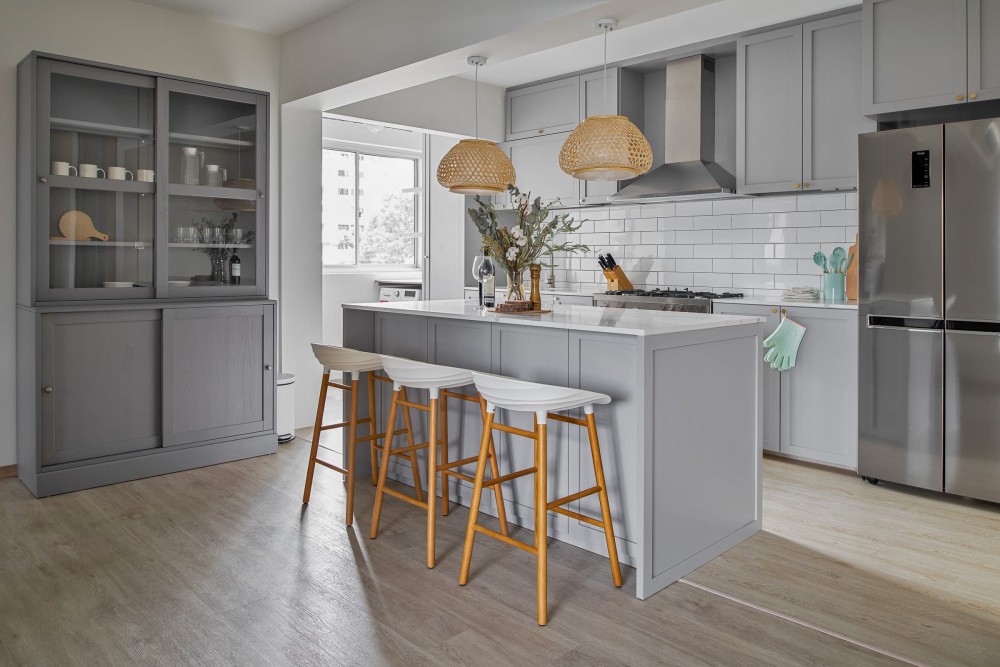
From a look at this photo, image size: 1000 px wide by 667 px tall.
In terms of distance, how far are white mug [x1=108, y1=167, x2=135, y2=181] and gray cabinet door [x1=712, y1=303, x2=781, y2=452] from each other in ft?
11.8

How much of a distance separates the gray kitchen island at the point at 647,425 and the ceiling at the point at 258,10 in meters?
A: 2.27

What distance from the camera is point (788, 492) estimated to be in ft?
12.4

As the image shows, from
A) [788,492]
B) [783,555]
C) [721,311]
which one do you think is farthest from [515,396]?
[721,311]

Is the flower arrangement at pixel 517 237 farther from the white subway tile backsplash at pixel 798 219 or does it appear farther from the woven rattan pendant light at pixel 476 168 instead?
the white subway tile backsplash at pixel 798 219

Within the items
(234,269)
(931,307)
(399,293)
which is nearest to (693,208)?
(931,307)

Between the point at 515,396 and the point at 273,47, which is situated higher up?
the point at 273,47

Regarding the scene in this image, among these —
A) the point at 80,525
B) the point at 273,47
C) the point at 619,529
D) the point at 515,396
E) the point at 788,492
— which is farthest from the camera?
the point at 273,47

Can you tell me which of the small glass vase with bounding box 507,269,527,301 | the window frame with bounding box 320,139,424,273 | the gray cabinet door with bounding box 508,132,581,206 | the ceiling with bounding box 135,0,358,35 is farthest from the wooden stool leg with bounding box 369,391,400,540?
the window frame with bounding box 320,139,424,273

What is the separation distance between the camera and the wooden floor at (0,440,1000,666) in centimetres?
221

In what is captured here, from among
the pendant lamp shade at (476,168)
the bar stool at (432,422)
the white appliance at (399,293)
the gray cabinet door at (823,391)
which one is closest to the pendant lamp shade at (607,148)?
the pendant lamp shade at (476,168)

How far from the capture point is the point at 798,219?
4.76 metres

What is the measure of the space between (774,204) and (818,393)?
1.38 m

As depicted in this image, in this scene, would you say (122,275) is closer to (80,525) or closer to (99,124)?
(99,124)

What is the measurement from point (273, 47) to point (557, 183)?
2.34m
